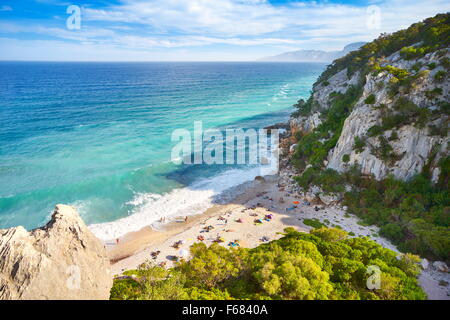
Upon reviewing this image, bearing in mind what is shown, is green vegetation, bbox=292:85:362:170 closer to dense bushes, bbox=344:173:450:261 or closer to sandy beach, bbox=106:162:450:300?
sandy beach, bbox=106:162:450:300

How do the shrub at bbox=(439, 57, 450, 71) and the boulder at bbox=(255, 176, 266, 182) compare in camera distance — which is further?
the boulder at bbox=(255, 176, 266, 182)

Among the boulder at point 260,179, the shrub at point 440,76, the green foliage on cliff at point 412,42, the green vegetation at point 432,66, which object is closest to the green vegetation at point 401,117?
A: the shrub at point 440,76

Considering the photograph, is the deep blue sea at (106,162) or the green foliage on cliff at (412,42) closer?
the deep blue sea at (106,162)

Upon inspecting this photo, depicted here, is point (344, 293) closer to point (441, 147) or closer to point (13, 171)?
point (441, 147)

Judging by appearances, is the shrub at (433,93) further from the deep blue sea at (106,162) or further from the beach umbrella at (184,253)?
the beach umbrella at (184,253)

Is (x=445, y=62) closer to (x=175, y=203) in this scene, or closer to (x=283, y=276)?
(x=283, y=276)

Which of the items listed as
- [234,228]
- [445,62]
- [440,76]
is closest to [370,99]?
[440,76]

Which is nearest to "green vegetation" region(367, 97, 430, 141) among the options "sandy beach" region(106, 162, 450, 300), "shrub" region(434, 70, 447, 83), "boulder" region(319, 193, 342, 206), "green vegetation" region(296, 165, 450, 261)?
"shrub" region(434, 70, 447, 83)
